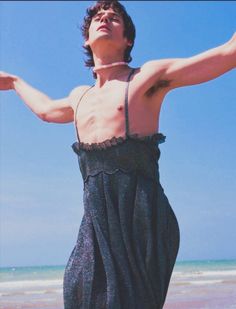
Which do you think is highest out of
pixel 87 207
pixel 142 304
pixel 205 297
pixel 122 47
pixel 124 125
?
pixel 122 47

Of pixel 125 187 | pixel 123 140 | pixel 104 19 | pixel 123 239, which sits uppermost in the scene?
pixel 104 19

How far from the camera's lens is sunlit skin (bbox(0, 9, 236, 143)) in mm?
3082

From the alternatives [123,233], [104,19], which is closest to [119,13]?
[104,19]

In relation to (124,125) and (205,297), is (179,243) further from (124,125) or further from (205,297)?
(205,297)

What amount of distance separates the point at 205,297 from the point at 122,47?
7.50m

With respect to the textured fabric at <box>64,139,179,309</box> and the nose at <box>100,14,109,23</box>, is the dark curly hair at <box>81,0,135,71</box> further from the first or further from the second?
the textured fabric at <box>64,139,179,309</box>

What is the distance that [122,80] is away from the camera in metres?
3.34

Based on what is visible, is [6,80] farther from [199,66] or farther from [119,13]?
[199,66]

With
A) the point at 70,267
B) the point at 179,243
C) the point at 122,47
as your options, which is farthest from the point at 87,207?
the point at 122,47

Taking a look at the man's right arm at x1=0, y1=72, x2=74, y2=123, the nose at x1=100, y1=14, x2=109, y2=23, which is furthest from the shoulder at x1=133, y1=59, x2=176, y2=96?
the man's right arm at x1=0, y1=72, x2=74, y2=123

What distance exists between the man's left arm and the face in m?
0.29

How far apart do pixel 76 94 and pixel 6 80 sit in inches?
25.2

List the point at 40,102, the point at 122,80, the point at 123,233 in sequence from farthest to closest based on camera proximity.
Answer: the point at 40,102 < the point at 122,80 < the point at 123,233

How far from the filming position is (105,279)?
3049 millimetres
